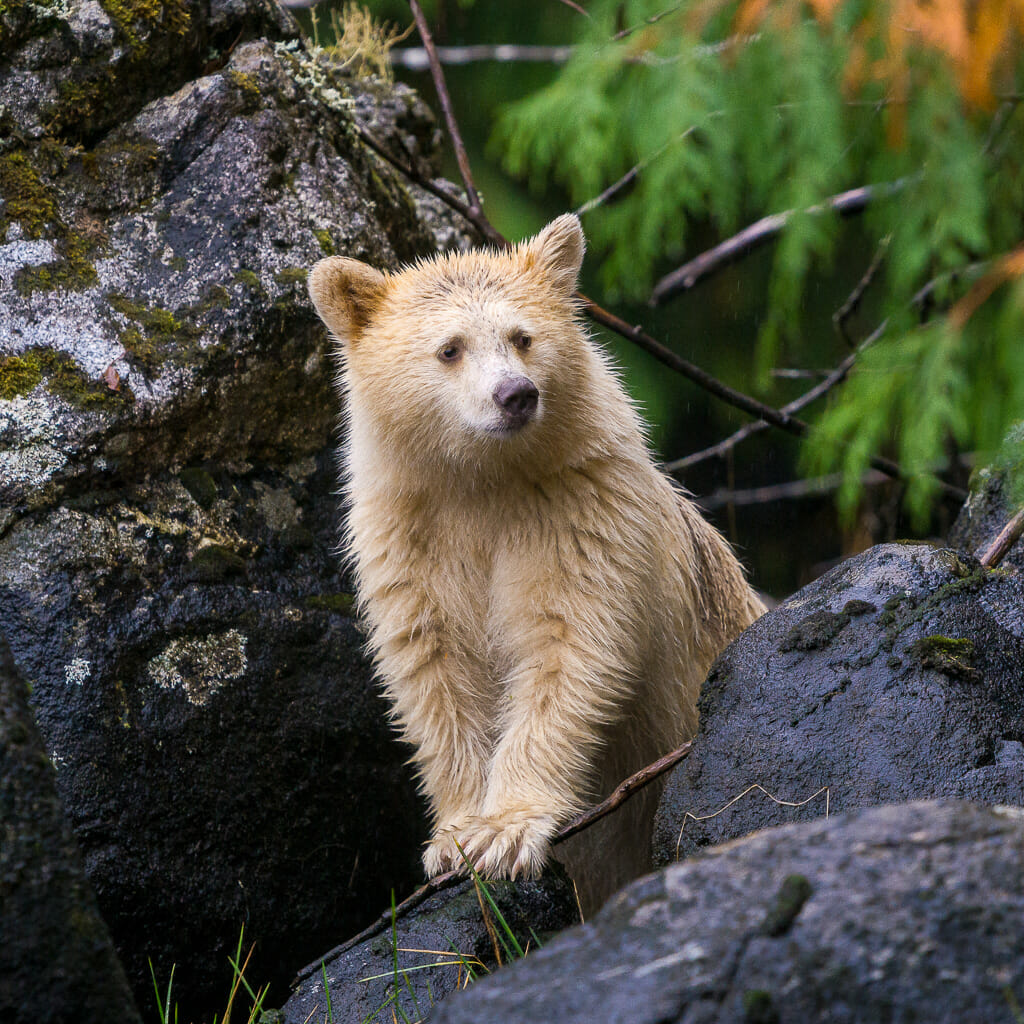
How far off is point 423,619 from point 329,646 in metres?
0.63

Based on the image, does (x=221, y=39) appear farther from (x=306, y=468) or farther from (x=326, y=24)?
(x=326, y=24)

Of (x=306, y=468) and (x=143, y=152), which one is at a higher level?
(x=143, y=152)

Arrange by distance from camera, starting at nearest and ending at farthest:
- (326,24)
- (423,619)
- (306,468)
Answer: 1. (423,619)
2. (306,468)
3. (326,24)

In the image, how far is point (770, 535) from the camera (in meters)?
9.24

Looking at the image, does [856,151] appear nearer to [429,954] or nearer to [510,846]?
[510,846]

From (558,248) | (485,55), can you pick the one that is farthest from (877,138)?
(485,55)

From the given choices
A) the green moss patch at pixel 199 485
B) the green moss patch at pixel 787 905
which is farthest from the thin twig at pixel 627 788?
the green moss patch at pixel 199 485

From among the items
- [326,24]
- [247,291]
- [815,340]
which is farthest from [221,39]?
[815,340]

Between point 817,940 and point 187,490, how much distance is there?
3.13 metres

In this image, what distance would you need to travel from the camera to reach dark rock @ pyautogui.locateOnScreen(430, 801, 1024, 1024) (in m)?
1.68

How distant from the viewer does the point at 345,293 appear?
403 centimetres

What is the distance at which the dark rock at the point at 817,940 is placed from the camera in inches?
66.3

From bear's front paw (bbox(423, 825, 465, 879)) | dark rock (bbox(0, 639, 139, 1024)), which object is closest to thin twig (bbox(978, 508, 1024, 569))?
bear's front paw (bbox(423, 825, 465, 879))

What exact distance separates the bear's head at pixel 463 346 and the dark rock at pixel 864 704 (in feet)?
3.54
